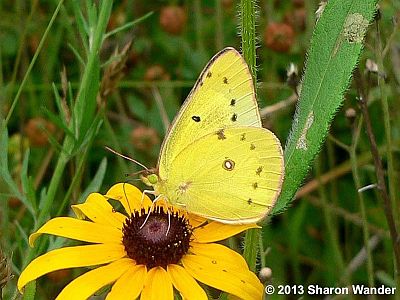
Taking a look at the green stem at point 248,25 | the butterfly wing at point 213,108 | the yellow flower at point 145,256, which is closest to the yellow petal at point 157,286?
the yellow flower at point 145,256

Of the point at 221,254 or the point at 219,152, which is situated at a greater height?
the point at 219,152

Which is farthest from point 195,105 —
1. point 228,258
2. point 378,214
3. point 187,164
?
point 378,214

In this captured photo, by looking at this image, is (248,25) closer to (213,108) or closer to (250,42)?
(250,42)

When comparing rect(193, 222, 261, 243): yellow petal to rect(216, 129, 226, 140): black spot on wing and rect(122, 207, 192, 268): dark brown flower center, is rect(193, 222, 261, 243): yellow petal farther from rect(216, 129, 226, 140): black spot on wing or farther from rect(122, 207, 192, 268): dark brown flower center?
rect(216, 129, 226, 140): black spot on wing

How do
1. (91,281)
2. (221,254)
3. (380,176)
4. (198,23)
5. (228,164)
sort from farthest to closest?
(198,23) → (380,176) → (228,164) → (221,254) → (91,281)

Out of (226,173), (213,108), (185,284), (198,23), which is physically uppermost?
(198,23)

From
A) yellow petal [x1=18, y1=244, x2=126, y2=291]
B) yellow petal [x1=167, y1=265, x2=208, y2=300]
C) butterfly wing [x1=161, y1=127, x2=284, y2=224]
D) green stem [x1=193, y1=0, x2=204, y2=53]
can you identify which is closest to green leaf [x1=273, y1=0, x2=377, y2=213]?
butterfly wing [x1=161, y1=127, x2=284, y2=224]

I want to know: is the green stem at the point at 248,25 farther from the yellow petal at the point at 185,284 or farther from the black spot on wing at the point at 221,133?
the yellow petal at the point at 185,284

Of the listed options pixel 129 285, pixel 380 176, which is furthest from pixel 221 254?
pixel 380 176
